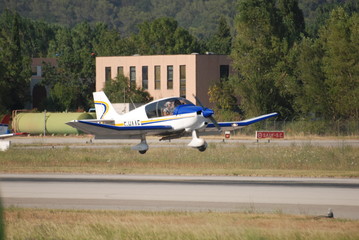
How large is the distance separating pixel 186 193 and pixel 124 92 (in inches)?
2277

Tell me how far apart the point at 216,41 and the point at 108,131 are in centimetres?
10647

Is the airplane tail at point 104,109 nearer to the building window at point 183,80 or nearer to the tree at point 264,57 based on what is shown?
the tree at point 264,57

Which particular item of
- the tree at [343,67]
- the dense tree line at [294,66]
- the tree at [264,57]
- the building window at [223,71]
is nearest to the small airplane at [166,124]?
the tree at [343,67]

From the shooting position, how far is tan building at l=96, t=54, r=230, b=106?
3108 inches

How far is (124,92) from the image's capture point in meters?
79.8

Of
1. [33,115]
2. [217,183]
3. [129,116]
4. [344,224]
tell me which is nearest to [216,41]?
[33,115]

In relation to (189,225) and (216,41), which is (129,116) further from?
(216,41)

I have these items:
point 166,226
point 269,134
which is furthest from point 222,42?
point 166,226

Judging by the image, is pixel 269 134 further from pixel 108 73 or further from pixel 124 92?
pixel 108 73

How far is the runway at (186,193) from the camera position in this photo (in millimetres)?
19625

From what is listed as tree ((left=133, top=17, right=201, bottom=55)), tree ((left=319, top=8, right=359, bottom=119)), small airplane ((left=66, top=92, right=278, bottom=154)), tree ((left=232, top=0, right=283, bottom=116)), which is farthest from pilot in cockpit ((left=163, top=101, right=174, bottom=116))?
tree ((left=133, top=17, right=201, bottom=55))

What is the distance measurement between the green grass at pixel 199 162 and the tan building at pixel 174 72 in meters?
37.6

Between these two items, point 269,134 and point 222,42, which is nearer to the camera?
point 269,134

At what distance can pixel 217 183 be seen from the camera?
83.7 ft
